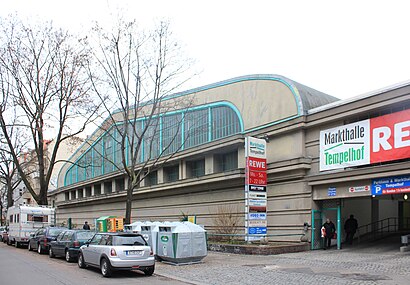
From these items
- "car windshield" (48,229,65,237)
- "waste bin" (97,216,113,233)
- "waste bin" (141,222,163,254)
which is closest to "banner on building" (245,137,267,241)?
"waste bin" (141,222,163,254)

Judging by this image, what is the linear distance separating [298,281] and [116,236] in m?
5.96

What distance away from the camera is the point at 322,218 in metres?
22.8

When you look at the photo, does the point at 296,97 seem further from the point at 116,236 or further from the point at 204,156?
the point at 116,236

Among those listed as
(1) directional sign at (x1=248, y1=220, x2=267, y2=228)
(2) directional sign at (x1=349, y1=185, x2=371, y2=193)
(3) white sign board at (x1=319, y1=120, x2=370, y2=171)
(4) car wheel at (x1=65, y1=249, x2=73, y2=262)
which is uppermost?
(3) white sign board at (x1=319, y1=120, x2=370, y2=171)

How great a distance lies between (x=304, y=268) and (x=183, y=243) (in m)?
4.68

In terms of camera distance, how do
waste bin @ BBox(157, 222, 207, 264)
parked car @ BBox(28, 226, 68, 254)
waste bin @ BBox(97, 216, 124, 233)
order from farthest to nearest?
1. waste bin @ BBox(97, 216, 124, 233)
2. parked car @ BBox(28, 226, 68, 254)
3. waste bin @ BBox(157, 222, 207, 264)

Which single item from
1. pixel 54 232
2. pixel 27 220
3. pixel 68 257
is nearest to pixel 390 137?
pixel 68 257

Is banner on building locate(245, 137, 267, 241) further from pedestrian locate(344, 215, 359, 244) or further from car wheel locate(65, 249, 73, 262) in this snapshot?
car wheel locate(65, 249, 73, 262)

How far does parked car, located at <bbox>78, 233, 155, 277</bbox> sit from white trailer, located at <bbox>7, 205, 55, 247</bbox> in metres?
17.2

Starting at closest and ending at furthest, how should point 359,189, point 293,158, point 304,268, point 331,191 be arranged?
point 304,268, point 359,189, point 331,191, point 293,158

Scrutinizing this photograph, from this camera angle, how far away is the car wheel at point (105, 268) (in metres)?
14.1

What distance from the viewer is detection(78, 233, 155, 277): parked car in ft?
46.3

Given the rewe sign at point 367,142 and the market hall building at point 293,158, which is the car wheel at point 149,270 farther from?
the rewe sign at point 367,142

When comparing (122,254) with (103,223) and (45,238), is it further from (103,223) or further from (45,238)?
(103,223)
